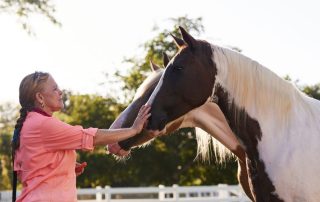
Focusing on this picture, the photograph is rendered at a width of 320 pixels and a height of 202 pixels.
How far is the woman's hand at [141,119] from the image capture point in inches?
168

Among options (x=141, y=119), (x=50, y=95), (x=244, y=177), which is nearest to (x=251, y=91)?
(x=244, y=177)

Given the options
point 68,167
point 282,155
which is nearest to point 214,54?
point 282,155

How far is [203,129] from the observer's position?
19.7 feet

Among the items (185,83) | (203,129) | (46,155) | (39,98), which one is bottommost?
(46,155)

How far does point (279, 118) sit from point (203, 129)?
1337 millimetres

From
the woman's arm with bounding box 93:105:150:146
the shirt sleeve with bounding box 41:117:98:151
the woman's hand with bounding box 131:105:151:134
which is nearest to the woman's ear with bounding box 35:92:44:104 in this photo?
the shirt sleeve with bounding box 41:117:98:151

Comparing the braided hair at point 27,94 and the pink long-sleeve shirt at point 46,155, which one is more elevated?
the braided hair at point 27,94

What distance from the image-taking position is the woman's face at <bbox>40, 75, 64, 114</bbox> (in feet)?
13.4

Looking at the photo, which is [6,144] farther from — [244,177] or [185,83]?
[185,83]

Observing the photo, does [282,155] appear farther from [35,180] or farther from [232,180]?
[232,180]

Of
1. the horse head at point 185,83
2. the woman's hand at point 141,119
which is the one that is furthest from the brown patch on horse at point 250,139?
the woman's hand at point 141,119

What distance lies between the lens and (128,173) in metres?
30.1

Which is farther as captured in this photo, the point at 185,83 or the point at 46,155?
the point at 185,83

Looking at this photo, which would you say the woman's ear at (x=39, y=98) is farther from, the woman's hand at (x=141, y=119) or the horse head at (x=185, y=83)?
the horse head at (x=185, y=83)
